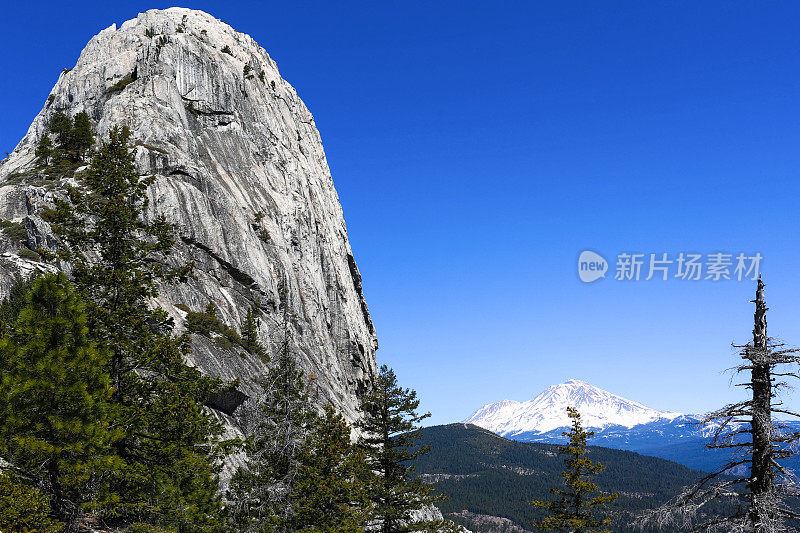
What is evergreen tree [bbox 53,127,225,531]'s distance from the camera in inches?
604

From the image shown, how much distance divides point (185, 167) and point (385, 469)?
217 ft

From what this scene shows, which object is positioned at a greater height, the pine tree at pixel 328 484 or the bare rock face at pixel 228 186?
the bare rock face at pixel 228 186

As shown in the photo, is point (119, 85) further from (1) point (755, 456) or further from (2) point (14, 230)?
(1) point (755, 456)

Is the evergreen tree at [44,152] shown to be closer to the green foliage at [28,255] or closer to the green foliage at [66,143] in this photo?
the green foliage at [66,143]

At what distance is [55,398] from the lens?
41.1ft

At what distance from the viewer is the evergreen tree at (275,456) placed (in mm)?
21016

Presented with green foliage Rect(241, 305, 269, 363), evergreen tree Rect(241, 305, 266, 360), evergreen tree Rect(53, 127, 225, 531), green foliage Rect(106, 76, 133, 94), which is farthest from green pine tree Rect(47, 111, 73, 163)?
evergreen tree Rect(53, 127, 225, 531)

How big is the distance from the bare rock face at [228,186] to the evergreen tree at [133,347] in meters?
32.3

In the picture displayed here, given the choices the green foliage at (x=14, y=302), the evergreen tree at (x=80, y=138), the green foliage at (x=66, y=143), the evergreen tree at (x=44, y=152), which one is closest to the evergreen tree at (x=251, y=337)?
the green foliage at (x=14, y=302)

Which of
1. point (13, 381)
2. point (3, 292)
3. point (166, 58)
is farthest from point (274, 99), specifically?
point (13, 381)

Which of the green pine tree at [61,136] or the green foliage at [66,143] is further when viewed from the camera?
the green pine tree at [61,136]

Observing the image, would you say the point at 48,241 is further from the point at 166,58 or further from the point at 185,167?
the point at 166,58

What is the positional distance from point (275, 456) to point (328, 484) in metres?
3.38

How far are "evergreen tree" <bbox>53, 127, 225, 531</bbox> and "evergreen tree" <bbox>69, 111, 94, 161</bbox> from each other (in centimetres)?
7282
